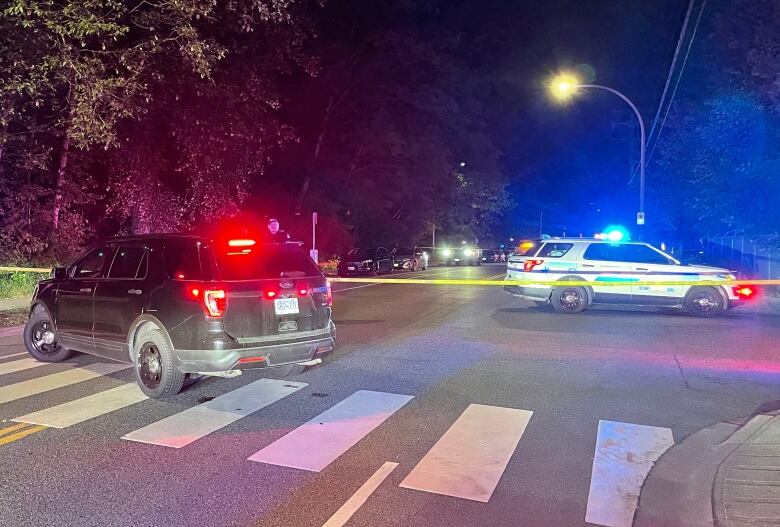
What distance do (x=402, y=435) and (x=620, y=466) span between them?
185 centimetres

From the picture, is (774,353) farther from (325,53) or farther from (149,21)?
(325,53)

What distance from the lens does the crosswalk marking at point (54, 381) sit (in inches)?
272

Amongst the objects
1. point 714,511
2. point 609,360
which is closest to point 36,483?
point 714,511

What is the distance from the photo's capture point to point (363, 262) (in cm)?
3023

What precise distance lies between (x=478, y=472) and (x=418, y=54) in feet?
95.0

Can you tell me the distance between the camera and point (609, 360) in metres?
9.04

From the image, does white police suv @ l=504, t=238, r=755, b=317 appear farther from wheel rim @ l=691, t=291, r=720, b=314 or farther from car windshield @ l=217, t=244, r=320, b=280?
car windshield @ l=217, t=244, r=320, b=280

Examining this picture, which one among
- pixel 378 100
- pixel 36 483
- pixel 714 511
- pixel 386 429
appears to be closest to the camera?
pixel 714 511

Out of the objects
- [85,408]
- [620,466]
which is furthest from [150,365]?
[620,466]

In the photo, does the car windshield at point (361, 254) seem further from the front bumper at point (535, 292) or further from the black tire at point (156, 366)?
the black tire at point (156, 366)

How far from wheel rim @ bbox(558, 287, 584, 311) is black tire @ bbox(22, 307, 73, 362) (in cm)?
1022

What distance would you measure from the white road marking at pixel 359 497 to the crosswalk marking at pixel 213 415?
1754 mm

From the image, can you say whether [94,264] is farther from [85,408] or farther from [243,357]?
[243,357]

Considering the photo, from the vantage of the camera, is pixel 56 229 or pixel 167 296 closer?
pixel 167 296
